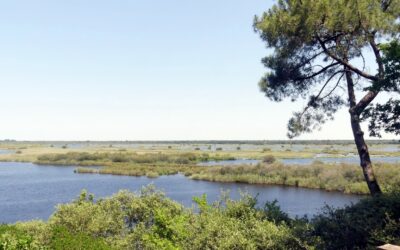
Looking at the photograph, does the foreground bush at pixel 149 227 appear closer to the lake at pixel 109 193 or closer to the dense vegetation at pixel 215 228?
the dense vegetation at pixel 215 228

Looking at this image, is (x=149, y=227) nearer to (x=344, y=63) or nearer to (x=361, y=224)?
(x=361, y=224)

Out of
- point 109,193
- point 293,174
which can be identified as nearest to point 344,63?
point 109,193

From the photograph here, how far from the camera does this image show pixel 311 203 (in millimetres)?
47344

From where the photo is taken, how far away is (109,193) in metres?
56.2

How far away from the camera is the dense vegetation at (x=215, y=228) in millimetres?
14781

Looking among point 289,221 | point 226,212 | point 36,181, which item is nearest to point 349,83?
point 289,221

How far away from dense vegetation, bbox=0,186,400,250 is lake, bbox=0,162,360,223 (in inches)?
791

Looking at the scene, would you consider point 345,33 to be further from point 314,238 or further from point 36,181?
point 36,181

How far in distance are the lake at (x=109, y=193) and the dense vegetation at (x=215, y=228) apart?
65.9 feet

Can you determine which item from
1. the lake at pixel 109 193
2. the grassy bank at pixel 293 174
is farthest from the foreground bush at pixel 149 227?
the grassy bank at pixel 293 174

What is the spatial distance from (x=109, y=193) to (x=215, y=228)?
4178 cm

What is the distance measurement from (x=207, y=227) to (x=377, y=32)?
11.8 meters

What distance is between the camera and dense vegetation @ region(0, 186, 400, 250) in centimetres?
1478

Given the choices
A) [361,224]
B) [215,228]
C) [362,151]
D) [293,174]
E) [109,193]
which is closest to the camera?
[361,224]
